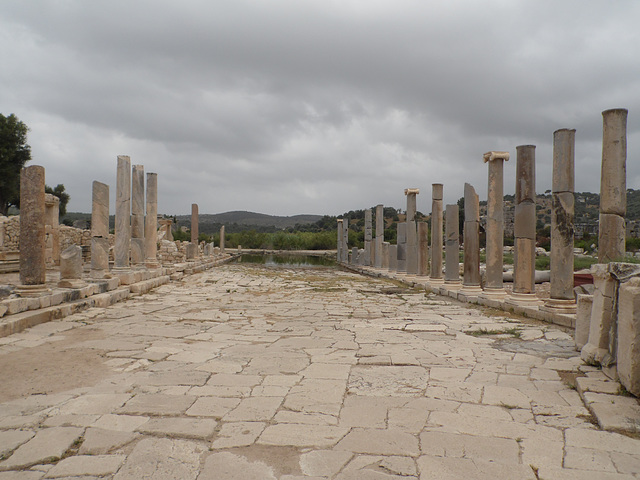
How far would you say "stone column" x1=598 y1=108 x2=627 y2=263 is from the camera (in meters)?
7.64

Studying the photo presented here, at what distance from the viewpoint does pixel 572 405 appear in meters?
3.84

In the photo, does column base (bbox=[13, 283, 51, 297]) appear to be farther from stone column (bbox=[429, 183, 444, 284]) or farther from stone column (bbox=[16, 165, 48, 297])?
stone column (bbox=[429, 183, 444, 284])

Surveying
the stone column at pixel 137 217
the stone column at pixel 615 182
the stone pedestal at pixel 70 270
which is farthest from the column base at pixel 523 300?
the stone column at pixel 137 217

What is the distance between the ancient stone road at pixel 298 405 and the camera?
2.85m

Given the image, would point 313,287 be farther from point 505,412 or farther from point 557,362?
point 505,412

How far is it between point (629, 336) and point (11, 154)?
35.9 meters

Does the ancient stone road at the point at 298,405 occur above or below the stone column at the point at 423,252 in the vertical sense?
below

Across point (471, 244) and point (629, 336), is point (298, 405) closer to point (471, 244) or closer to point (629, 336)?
point (629, 336)

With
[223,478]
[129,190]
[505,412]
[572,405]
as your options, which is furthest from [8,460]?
[129,190]

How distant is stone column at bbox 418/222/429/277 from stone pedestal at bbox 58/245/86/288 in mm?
11187

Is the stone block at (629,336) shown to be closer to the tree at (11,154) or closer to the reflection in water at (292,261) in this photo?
the reflection in water at (292,261)

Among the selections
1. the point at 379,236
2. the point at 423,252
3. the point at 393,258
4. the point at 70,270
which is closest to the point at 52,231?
the point at 70,270

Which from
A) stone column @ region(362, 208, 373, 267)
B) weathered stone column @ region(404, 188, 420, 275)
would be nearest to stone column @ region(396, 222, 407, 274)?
weathered stone column @ region(404, 188, 420, 275)

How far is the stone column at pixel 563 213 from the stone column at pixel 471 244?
3.57 metres
